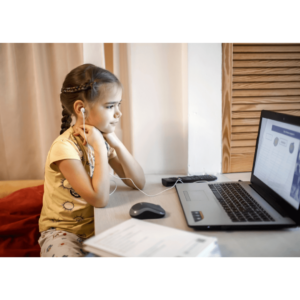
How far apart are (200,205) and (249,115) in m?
0.72

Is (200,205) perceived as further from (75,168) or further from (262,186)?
(75,168)

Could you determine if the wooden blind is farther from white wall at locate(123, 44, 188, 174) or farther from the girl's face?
the girl's face

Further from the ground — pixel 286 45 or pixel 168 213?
pixel 286 45

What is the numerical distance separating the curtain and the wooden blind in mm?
744

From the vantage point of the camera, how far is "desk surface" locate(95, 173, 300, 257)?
679mm

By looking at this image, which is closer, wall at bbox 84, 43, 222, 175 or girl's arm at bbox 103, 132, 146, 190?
girl's arm at bbox 103, 132, 146, 190

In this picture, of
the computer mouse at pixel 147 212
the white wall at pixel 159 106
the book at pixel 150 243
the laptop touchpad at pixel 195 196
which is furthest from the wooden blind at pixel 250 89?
the book at pixel 150 243

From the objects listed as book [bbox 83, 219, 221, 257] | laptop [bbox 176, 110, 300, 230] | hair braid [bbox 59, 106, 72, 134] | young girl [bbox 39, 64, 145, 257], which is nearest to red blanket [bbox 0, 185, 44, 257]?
young girl [bbox 39, 64, 145, 257]

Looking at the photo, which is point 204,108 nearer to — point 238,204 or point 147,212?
point 238,204

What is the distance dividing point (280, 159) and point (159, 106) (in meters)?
0.68
